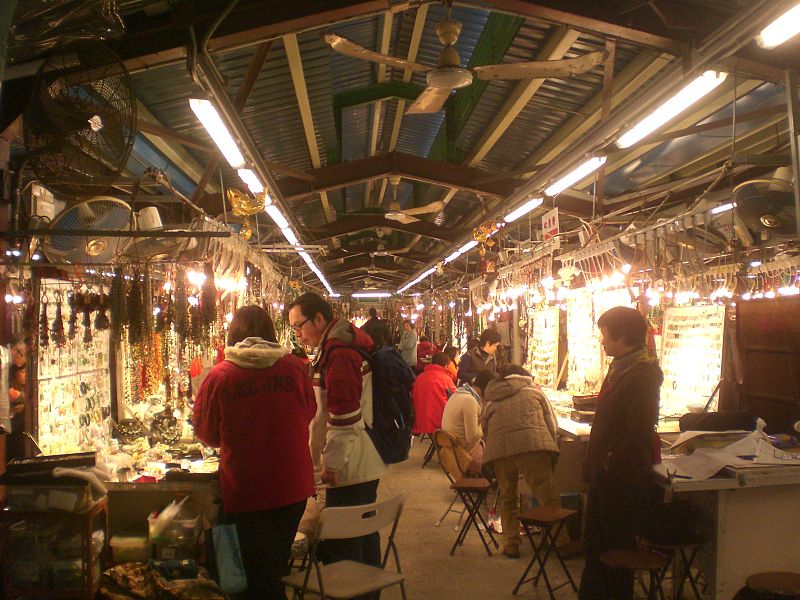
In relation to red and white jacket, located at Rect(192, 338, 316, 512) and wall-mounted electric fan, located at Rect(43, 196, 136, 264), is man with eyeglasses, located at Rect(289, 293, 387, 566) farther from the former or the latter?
wall-mounted electric fan, located at Rect(43, 196, 136, 264)

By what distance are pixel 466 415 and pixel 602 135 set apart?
2916 millimetres

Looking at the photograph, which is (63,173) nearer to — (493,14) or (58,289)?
(58,289)

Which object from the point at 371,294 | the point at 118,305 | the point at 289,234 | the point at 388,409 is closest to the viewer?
the point at 388,409

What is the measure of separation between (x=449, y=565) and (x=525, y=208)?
144 inches

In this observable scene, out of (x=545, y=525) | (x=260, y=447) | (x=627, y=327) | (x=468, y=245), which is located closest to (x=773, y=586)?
(x=545, y=525)

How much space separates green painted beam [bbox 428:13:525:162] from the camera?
4.68 meters

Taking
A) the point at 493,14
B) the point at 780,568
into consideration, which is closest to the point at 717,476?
the point at 780,568

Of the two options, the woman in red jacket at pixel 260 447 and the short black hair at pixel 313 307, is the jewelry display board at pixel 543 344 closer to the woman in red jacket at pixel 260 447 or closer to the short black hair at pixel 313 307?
the short black hair at pixel 313 307

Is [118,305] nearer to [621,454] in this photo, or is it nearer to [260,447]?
[260,447]

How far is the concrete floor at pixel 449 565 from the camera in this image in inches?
172

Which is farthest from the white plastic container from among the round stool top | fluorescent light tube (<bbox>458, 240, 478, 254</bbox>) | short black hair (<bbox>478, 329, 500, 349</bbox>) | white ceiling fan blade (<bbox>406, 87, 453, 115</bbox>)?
fluorescent light tube (<bbox>458, 240, 478, 254</bbox>)

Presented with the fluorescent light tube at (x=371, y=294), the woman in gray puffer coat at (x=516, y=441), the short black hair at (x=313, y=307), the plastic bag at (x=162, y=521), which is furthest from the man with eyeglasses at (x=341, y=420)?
the fluorescent light tube at (x=371, y=294)

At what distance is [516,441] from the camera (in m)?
4.87

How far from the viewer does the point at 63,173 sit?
9.39 feet
